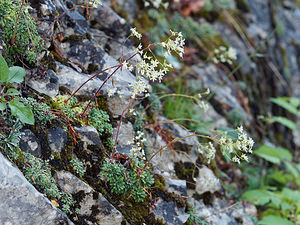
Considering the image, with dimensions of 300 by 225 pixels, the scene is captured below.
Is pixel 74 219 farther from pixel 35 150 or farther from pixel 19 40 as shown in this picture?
pixel 19 40

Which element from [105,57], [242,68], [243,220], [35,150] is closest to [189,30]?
[242,68]

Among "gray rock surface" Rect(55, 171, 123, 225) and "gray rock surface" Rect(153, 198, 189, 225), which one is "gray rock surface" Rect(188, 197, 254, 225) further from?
"gray rock surface" Rect(55, 171, 123, 225)

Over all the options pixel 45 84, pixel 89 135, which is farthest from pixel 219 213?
pixel 45 84

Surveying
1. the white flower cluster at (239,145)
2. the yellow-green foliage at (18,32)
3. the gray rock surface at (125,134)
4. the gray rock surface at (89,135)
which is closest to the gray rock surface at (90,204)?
the gray rock surface at (89,135)

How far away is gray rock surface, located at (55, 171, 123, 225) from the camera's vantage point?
240 centimetres

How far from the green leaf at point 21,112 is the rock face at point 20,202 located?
12.0 inches

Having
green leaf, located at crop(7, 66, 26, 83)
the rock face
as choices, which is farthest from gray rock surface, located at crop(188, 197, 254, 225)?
green leaf, located at crop(7, 66, 26, 83)

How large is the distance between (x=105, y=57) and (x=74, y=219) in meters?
2.08

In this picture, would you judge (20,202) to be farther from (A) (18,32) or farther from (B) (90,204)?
(A) (18,32)

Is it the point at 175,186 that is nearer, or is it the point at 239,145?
the point at 239,145

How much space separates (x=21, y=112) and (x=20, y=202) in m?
0.65

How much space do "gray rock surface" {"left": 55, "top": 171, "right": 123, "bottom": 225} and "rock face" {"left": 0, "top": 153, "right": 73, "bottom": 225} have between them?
32 cm

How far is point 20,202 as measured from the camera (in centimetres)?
198

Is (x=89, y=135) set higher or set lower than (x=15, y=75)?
lower
